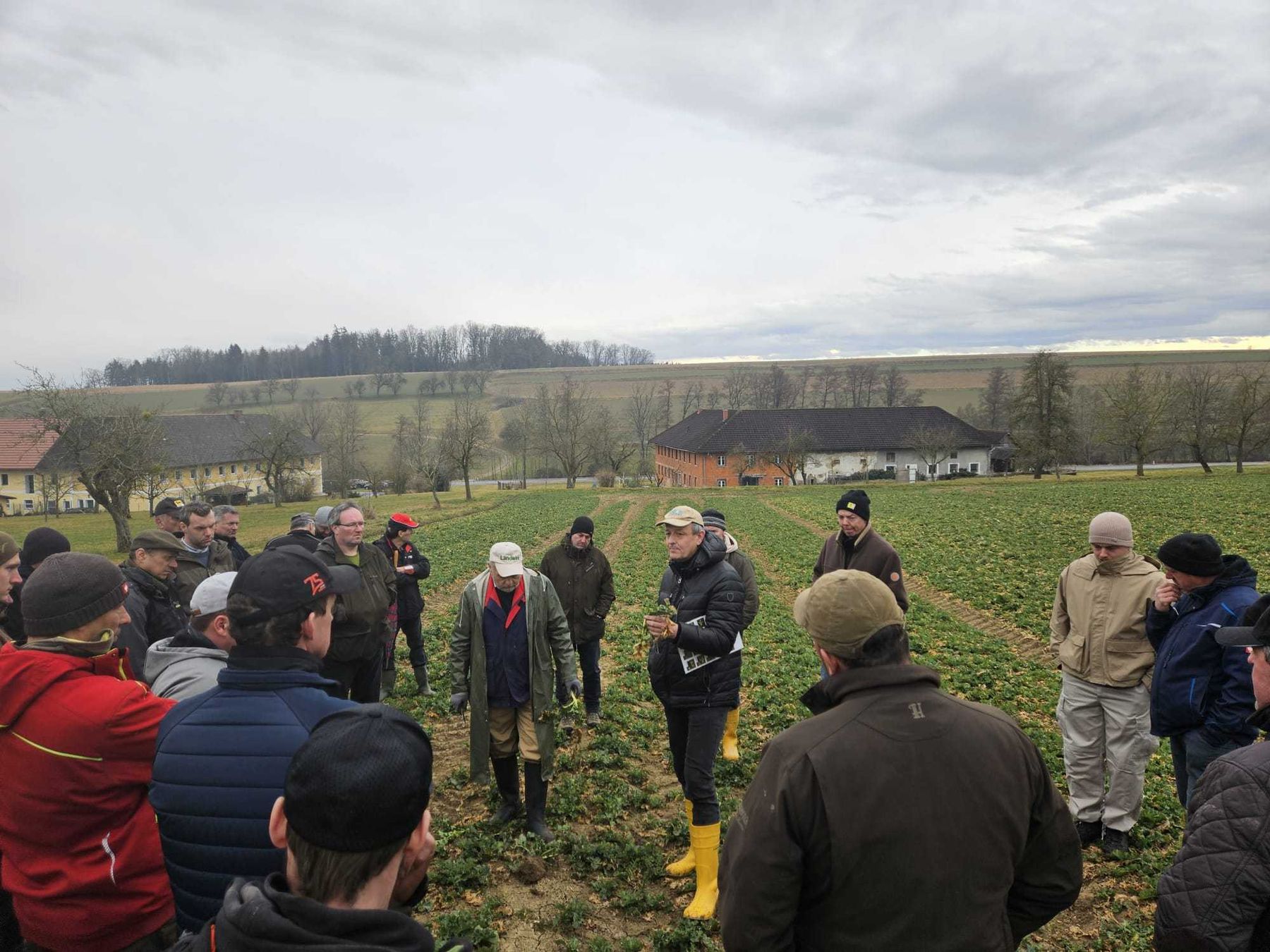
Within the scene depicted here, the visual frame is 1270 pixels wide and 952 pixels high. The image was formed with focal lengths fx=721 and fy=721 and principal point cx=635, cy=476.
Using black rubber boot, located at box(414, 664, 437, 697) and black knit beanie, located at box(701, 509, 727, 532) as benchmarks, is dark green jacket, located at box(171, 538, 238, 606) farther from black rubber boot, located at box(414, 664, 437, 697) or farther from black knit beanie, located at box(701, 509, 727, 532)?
black knit beanie, located at box(701, 509, 727, 532)

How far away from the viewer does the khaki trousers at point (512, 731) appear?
567 centimetres

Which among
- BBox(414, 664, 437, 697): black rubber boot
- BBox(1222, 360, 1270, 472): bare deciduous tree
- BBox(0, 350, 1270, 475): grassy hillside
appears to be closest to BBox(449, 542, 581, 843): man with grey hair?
BBox(414, 664, 437, 697): black rubber boot

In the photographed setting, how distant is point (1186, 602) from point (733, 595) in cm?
285

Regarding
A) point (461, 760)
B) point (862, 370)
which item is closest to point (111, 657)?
point (461, 760)

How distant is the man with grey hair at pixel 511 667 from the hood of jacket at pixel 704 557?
137cm

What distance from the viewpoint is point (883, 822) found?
2092mm

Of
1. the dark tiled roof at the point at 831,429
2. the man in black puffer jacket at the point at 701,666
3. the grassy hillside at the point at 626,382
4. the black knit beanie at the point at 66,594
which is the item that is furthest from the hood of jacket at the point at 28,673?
the grassy hillside at the point at 626,382

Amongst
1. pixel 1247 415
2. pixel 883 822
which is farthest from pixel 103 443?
pixel 1247 415

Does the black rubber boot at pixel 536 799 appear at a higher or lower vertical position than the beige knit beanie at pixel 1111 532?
lower

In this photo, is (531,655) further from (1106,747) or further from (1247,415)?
(1247,415)

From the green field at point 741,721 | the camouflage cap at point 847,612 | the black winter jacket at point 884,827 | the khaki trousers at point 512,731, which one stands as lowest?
the green field at point 741,721

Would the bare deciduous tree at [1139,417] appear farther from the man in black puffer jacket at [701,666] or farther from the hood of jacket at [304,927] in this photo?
the hood of jacket at [304,927]

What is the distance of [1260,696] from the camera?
105 inches

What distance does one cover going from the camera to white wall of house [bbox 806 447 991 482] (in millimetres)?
70625
